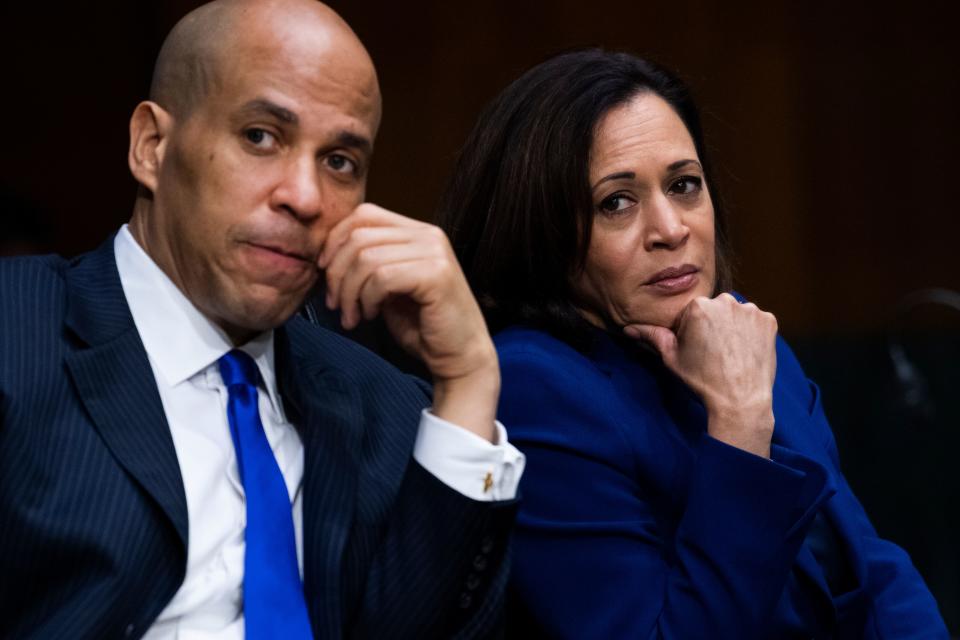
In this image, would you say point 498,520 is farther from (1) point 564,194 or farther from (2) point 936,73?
(2) point 936,73

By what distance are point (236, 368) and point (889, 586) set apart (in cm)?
102

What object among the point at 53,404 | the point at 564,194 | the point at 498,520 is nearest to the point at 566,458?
the point at 498,520

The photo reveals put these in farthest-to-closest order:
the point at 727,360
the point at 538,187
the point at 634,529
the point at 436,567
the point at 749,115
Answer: the point at 749,115
the point at 538,187
the point at 727,360
the point at 634,529
the point at 436,567

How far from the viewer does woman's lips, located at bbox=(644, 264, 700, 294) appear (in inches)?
71.2

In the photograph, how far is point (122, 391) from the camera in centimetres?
130

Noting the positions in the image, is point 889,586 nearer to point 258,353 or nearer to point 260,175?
point 258,353

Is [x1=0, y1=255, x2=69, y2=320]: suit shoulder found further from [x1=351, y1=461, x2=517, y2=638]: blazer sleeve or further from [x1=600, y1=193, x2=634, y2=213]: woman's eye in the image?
[x1=600, y1=193, x2=634, y2=213]: woman's eye

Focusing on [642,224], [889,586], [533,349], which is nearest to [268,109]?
[533,349]

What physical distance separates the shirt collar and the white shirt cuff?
26cm

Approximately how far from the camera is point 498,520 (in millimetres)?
1352

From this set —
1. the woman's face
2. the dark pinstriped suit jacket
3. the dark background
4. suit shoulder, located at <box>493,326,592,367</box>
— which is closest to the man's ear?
the dark pinstriped suit jacket

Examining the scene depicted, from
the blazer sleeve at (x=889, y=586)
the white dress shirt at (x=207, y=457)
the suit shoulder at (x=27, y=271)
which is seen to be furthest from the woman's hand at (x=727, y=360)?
the suit shoulder at (x=27, y=271)

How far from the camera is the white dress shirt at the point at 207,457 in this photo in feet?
4.31

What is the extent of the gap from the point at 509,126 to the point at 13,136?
2868 mm
